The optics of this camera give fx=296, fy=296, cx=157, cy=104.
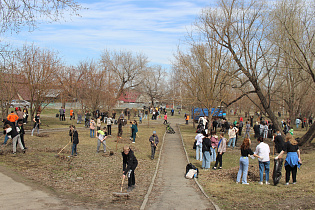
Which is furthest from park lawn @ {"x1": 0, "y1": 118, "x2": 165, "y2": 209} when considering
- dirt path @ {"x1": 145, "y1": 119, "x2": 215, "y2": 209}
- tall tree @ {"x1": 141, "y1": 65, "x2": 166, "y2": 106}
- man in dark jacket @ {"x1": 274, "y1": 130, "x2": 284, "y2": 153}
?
tall tree @ {"x1": 141, "y1": 65, "x2": 166, "y2": 106}

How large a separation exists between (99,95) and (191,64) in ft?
49.4

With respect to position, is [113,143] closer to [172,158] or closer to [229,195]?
[172,158]

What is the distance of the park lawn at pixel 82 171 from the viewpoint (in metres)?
9.08

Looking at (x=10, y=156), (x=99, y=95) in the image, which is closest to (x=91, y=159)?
(x=10, y=156)

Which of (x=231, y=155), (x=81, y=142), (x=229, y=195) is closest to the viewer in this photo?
(x=229, y=195)

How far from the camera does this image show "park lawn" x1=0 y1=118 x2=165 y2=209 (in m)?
9.08

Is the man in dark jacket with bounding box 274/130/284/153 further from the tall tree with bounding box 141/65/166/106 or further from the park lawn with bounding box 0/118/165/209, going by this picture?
the tall tree with bounding box 141/65/166/106

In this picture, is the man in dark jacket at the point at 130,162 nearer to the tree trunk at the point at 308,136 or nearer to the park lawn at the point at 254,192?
the park lawn at the point at 254,192

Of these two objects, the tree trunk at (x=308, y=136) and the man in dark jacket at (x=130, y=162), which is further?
the tree trunk at (x=308, y=136)

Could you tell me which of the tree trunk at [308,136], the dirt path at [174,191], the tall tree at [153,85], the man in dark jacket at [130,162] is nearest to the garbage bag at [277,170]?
the dirt path at [174,191]

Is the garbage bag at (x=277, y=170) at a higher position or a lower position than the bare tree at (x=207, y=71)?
lower

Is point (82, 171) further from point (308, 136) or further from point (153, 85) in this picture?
point (153, 85)

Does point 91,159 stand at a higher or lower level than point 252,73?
lower

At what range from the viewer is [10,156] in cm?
1399
